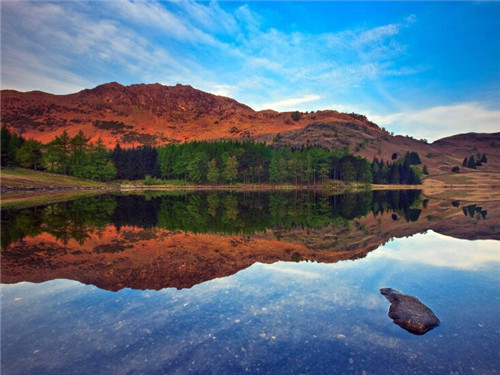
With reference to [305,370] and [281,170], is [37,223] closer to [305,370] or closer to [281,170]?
[305,370]

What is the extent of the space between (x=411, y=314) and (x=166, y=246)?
1760cm

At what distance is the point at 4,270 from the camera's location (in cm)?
1647

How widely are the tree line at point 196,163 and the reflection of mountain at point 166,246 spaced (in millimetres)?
89452

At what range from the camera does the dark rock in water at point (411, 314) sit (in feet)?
35.3

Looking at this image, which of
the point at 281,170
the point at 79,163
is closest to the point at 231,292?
the point at 281,170

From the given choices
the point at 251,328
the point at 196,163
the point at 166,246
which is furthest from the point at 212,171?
the point at 251,328

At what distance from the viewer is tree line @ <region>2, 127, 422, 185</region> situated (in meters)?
114

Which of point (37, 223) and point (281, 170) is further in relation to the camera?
point (281, 170)

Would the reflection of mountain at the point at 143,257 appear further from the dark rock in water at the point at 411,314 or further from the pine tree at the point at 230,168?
the pine tree at the point at 230,168

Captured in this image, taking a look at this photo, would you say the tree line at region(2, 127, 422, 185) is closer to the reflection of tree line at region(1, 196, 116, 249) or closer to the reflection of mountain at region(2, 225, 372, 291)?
the reflection of tree line at region(1, 196, 116, 249)

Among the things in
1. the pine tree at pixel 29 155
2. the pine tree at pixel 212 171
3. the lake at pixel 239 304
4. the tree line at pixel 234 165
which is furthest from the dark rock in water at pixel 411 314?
the pine tree at pixel 29 155

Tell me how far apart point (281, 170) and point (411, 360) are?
397 ft

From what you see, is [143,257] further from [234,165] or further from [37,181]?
[234,165]

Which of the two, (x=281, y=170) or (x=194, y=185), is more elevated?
(x=281, y=170)
